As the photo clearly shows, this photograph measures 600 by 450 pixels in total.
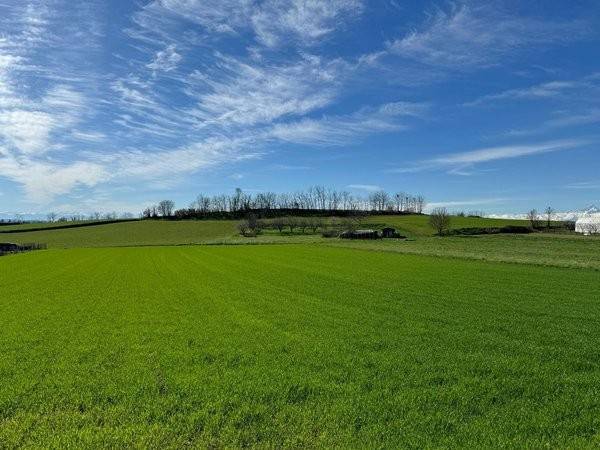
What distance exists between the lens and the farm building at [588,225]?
399ft

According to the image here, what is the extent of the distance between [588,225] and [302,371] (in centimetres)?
14276

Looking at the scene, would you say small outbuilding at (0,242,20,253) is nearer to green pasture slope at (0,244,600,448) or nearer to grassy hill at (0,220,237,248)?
grassy hill at (0,220,237,248)

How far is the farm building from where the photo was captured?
122 meters

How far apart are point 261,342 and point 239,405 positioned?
5164mm

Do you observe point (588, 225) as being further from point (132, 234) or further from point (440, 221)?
point (132, 234)

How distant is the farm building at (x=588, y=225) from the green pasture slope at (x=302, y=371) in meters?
116

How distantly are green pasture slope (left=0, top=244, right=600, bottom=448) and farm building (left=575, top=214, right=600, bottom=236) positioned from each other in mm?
115872

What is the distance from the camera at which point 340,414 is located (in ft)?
29.7

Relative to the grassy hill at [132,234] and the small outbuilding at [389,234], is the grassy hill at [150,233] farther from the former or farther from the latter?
the small outbuilding at [389,234]

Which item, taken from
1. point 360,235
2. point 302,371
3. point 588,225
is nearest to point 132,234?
point 360,235

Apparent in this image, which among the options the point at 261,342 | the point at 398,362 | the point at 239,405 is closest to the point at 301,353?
the point at 261,342

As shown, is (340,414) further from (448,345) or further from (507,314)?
(507,314)

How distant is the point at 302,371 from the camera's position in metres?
11.7

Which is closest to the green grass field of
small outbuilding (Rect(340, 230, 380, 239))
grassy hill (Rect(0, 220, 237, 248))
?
small outbuilding (Rect(340, 230, 380, 239))
